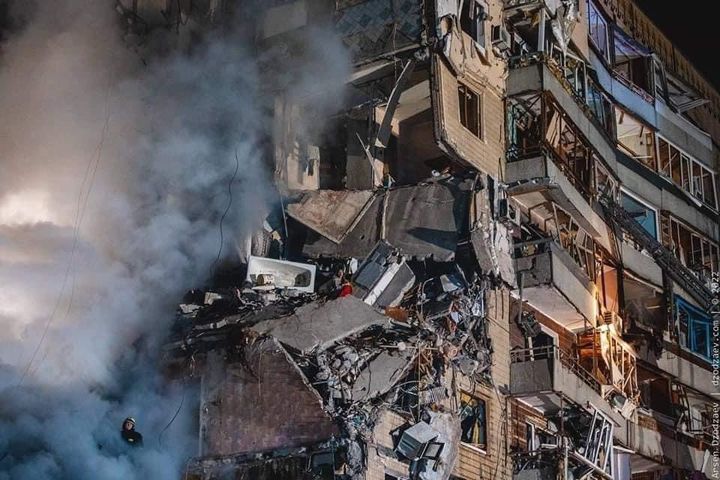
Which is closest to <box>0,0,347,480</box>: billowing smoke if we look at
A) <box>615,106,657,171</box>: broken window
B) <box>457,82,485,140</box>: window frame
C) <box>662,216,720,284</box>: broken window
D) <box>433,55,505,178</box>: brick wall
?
<box>433,55,505,178</box>: brick wall

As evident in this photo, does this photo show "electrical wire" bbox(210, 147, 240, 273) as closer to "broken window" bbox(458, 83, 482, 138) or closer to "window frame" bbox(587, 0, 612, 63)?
"broken window" bbox(458, 83, 482, 138)

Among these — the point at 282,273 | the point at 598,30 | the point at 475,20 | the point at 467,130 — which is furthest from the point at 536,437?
the point at 598,30

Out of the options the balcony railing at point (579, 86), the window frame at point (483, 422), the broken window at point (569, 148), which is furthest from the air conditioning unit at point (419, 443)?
the balcony railing at point (579, 86)

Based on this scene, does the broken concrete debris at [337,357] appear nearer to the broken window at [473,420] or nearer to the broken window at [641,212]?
the broken window at [473,420]

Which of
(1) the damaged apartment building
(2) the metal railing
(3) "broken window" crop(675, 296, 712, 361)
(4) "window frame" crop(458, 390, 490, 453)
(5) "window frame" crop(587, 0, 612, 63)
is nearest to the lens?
(1) the damaged apartment building

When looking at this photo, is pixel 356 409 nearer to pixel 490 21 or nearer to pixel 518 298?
pixel 518 298
